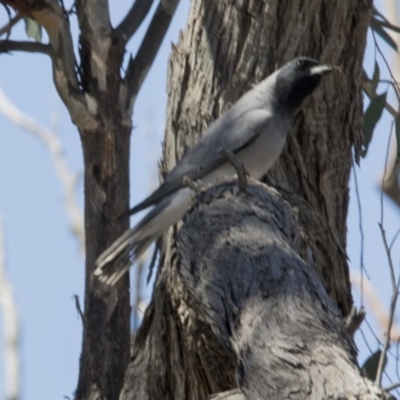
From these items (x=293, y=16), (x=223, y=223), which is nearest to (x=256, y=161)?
(x=293, y=16)

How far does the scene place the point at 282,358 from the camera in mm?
2398

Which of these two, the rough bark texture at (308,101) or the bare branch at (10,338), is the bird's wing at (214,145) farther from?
the bare branch at (10,338)

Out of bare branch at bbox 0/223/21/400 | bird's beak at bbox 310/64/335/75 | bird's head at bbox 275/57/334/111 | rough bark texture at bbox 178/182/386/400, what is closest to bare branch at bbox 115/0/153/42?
bird's head at bbox 275/57/334/111

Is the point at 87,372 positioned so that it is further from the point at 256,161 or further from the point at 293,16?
the point at 293,16

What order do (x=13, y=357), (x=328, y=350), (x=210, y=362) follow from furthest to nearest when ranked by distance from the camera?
(x=13, y=357) < (x=210, y=362) < (x=328, y=350)

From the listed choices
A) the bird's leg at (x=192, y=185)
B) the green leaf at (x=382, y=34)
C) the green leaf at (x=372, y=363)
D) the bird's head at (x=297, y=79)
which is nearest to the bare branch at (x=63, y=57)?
the bird's head at (x=297, y=79)

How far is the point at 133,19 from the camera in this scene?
186 inches

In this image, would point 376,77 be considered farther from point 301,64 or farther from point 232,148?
point 232,148

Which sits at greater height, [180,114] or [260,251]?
[180,114]

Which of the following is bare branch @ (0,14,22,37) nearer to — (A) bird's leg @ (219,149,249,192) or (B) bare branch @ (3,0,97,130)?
(B) bare branch @ (3,0,97,130)

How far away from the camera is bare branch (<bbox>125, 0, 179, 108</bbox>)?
4.68m

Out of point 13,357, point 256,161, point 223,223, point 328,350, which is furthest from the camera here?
point 13,357

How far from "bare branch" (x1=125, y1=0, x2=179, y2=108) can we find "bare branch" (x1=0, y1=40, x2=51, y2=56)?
1.22 ft

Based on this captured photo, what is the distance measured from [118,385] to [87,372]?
0.14 m
